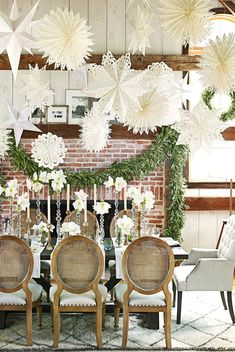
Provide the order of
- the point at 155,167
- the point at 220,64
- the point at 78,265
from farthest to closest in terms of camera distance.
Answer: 1. the point at 155,167
2. the point at 78,265
3. the point at 220,64

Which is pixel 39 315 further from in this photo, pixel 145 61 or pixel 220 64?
pixel 145 61

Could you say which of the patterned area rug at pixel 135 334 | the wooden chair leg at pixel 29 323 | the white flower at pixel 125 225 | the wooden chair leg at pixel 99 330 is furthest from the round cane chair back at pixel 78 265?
the white flower at pixel 125 225

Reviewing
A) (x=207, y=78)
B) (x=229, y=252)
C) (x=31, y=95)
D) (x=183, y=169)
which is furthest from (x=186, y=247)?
(x=207, y=78)

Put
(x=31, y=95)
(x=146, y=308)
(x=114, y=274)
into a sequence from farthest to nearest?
(x=114, y=274), (x=146, y=308), (x=31, y=95)

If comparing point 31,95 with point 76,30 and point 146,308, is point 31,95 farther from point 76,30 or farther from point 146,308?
point 146,308

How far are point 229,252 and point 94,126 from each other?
6.46 feet

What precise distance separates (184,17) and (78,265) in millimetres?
2984

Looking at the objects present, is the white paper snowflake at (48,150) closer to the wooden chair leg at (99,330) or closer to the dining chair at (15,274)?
the dining chair at (15,274)

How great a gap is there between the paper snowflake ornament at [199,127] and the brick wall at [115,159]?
5.39 meters

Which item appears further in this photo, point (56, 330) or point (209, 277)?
point (209, 277)

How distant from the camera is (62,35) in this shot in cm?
273

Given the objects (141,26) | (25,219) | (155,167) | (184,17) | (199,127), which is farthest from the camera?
(155,167)

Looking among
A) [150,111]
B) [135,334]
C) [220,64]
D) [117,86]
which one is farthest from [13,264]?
[220,64]

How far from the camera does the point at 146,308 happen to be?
17.0ft
